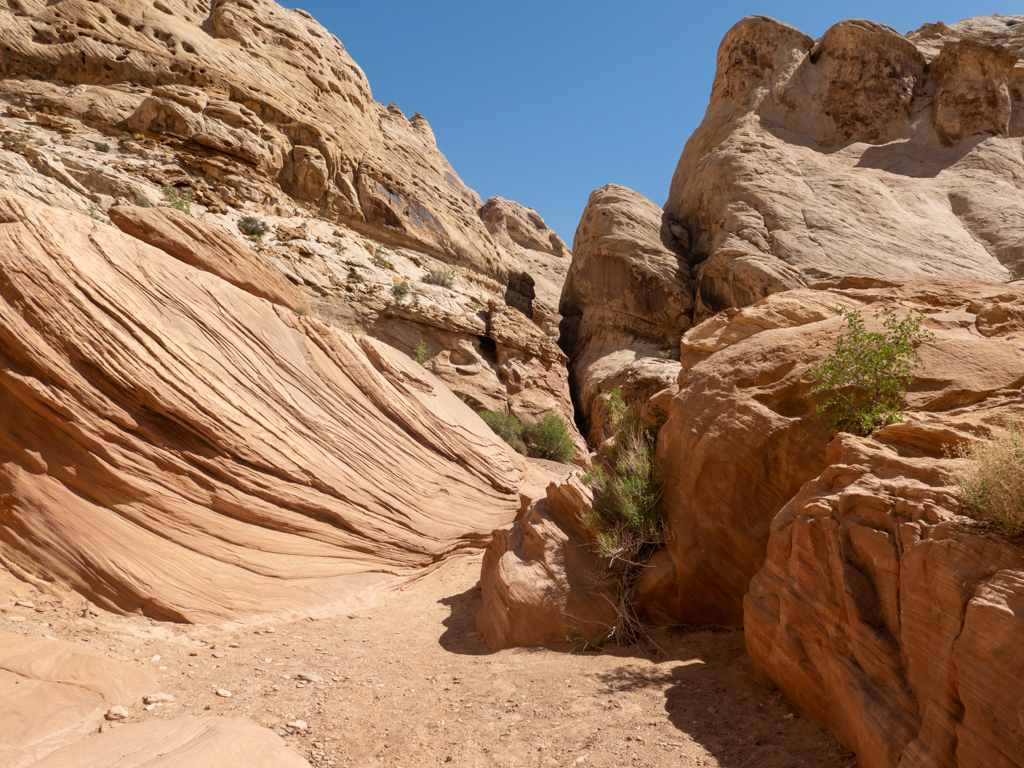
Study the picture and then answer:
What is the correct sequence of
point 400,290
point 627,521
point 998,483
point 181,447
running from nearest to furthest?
point 998,483
point 627,521
point 181,447
point 400,290

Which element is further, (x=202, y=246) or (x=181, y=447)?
(x=202, y=246)

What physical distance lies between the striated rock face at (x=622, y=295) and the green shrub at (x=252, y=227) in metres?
14.3

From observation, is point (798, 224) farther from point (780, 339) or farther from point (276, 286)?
point (276, 286)

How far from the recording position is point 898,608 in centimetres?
398

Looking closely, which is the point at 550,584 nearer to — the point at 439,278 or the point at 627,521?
the point at 627,521

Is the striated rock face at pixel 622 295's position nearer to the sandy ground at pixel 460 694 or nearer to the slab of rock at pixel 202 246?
the slab of rock at pixel 202 246

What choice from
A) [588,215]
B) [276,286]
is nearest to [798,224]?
[588,215]

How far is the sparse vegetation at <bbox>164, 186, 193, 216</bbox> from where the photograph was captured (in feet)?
54.9

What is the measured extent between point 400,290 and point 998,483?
1916cm

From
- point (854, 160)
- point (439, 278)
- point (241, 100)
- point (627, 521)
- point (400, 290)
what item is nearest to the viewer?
point (627, 521)

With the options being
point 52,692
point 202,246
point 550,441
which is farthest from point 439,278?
point 52,692

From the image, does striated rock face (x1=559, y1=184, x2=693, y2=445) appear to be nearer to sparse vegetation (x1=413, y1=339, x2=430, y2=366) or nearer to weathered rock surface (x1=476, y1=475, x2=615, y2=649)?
sparse vegetation (x1=413, y1=339, x2=430, y2=366)

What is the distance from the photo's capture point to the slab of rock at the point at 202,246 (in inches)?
408

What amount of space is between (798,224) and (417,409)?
66.3ft
